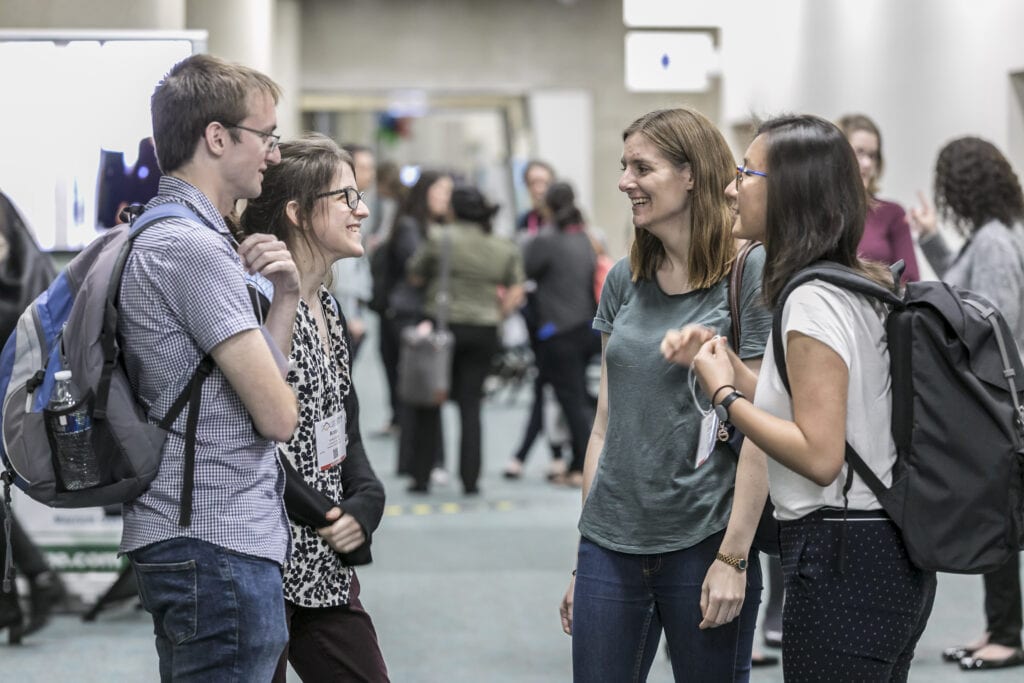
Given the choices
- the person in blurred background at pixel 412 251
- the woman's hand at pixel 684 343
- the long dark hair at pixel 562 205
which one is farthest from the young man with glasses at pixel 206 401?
the person in blurred background at pixel 412 251

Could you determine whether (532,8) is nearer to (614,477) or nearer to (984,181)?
(984,181)

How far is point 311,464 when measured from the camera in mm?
2479

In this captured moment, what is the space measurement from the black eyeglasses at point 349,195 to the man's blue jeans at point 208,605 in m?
0.80

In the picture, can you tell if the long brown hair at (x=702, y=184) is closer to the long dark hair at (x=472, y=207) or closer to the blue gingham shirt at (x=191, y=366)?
the blue gingham shirt at (x=191, y=366)

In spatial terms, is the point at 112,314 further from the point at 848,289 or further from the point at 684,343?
the point at 848,289

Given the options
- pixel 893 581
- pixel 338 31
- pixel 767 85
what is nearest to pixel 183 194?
pixel 893 581

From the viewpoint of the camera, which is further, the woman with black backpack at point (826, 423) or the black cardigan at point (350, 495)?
the black cardigan at point (350, 495)

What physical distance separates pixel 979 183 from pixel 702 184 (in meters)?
2.63

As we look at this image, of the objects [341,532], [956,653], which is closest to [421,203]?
[956,653]

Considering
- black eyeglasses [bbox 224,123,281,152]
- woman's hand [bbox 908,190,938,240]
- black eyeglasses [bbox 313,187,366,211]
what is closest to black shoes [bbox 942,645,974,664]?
woman's hand [bbox 908,190,938,240]

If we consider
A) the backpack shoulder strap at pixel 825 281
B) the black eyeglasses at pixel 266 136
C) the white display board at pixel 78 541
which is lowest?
the white display board at pixel 78 541

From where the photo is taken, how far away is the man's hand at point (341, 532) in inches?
97.3

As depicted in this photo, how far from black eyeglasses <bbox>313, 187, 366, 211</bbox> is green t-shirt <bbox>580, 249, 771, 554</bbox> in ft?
1.86

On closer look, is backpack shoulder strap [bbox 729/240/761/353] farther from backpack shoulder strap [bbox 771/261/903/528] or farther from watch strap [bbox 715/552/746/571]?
watch strap [bbox 715/552/746/571]
